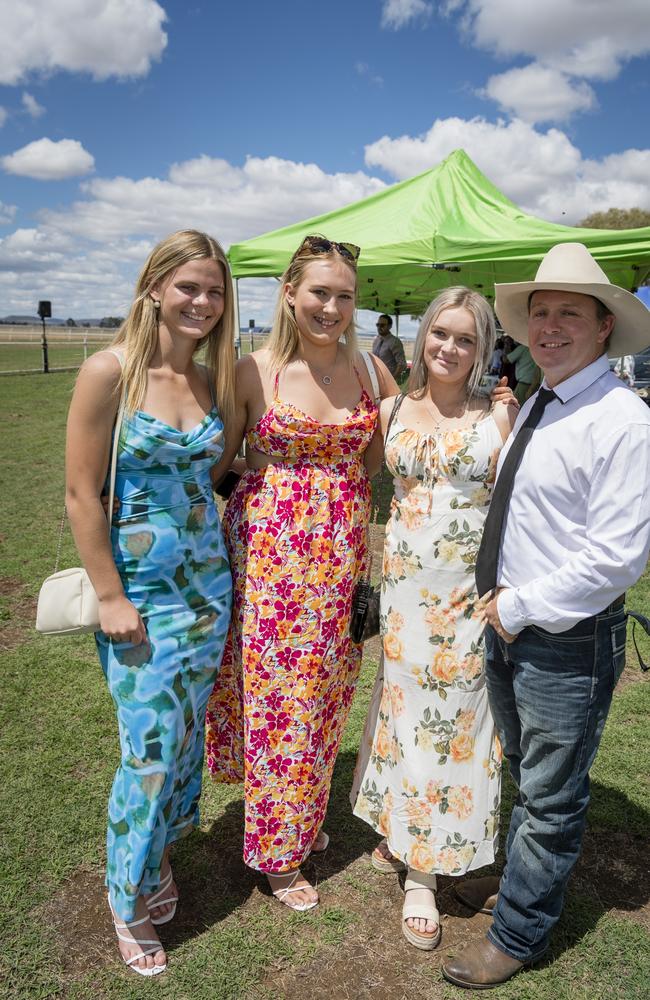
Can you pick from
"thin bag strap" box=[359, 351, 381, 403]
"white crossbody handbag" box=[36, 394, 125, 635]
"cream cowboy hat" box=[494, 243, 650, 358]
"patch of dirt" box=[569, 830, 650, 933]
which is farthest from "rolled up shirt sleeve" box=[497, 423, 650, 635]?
"patch of dirt" box=[569, 830, 650, 933]

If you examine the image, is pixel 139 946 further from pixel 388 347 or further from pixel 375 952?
pixel 388 347

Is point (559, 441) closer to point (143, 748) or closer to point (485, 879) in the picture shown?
point (143, 748)

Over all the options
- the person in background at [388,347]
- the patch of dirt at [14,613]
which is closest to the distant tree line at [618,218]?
the person in background at [388,347]

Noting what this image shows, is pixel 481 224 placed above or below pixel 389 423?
above

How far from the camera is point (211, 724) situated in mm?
2650

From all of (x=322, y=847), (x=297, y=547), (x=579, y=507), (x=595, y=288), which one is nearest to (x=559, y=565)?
(x=579, y=507)

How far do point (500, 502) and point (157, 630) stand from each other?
1103 mm

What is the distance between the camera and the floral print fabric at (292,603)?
2.32 meters

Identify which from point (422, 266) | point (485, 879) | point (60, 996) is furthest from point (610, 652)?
point (422, 266)

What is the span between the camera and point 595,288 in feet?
5.95

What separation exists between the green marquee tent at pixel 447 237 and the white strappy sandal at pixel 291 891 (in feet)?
19.5

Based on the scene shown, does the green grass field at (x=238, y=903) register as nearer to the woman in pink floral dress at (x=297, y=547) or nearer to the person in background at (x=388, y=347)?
the woman in pink floral dress at (x=297, y=547)

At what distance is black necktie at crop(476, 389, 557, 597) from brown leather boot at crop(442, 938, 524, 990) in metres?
1.15

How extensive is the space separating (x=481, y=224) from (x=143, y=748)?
7.04 meters
